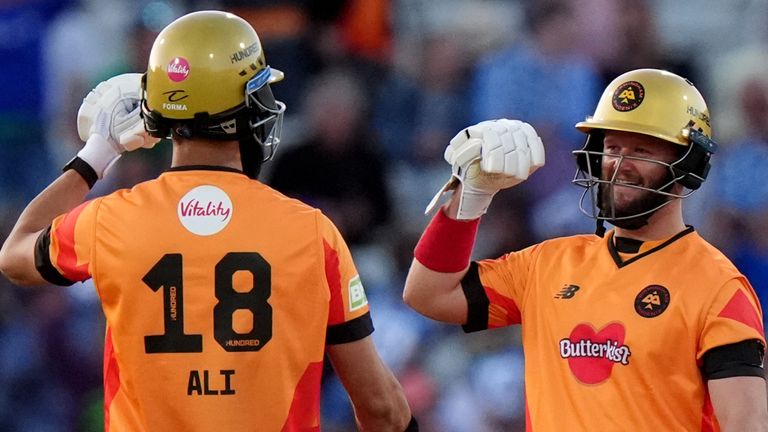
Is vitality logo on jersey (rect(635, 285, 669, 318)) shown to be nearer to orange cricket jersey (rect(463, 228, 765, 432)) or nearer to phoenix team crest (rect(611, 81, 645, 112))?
orange cricket jersey (rect(463, 228, 765, 432))

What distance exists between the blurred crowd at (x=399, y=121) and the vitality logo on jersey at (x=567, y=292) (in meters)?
3.10

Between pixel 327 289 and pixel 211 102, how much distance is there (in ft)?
2.17

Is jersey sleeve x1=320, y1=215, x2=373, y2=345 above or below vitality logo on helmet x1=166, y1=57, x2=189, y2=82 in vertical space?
below

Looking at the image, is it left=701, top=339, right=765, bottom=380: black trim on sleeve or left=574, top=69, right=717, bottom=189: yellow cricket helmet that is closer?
left=701, top=339, right=765, bottom=380: black trim on sleeve

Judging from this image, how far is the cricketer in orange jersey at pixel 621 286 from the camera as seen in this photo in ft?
14.0

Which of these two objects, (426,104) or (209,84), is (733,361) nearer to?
(209,84)

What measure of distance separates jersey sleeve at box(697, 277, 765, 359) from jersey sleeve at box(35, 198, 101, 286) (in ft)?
6.23

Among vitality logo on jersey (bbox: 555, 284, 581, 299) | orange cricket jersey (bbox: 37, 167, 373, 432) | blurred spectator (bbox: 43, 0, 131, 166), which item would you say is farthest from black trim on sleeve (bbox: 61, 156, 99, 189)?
blurred spectator (bbox: 43, 0, 131, 166)

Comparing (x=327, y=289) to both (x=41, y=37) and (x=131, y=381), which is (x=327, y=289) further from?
(x=41, y=37)

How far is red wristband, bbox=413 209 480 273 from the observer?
15.1 feet

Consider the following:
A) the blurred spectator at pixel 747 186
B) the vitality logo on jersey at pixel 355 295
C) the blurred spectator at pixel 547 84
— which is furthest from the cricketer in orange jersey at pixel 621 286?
the blurred spectator at pixel 547 84

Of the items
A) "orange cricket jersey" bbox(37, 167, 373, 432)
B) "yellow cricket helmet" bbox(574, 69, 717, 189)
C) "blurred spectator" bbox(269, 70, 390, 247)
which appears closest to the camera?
"orange cricket jersey" bbox(37, 167, 373, 432)

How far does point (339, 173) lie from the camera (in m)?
8.41

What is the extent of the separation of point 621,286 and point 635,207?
27cm
